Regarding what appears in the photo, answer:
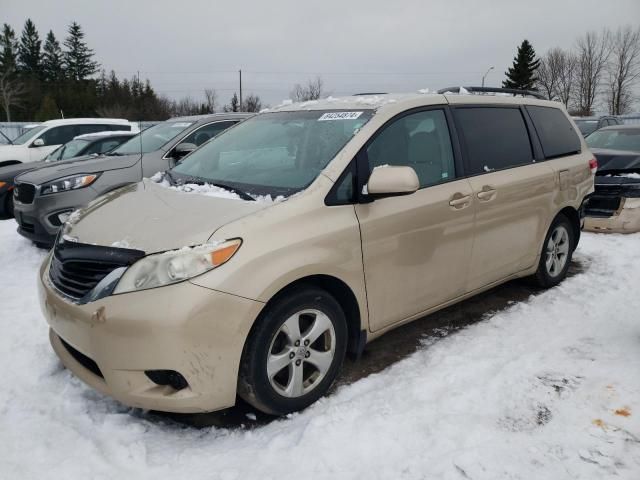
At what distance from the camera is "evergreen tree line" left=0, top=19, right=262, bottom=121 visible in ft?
180

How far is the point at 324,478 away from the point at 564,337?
2329mm

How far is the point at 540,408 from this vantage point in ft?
9.18

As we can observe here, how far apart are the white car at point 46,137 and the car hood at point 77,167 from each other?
4.90m

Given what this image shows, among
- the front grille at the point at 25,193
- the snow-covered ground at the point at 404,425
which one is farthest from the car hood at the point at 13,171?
the snow-covered ground at the point at 404,425

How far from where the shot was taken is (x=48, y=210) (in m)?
5.60

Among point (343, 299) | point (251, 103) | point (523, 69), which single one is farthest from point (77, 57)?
point (343, 299)

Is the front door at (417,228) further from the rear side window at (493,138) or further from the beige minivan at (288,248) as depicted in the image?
the rear side window at (493,138)

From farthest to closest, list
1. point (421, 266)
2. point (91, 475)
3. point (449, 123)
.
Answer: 1. point (449, 123)
2. point (421, 266)
3. point (91, 475)

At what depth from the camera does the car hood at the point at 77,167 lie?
5.84 metres

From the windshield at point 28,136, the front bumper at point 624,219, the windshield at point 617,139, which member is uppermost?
the windshield at point 28,136

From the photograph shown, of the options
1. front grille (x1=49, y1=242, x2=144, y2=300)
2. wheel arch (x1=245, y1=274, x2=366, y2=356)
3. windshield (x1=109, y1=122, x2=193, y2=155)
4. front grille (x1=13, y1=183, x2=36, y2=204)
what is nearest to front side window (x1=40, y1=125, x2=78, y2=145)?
windshield (x1=109, y1=122, x2=193, y2=155)

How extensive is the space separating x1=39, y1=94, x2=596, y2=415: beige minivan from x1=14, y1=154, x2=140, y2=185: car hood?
8.90 ft

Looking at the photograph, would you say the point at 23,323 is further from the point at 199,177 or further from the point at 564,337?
the point at 564,337

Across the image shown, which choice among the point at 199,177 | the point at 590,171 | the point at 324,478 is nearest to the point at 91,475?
the point at 324,478
